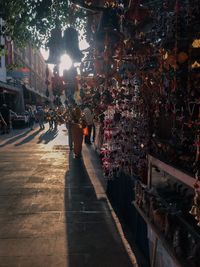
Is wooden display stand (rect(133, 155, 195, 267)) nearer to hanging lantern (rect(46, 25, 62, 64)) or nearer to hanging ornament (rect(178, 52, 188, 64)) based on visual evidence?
hanging ornament (rect(178, 52, 188, 64))

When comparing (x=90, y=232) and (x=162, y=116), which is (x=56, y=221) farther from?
(x=162, y=116)

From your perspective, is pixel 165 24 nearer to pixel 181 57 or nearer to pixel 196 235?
pixel 181 57

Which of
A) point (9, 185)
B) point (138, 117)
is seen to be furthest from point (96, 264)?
point (9, 185)

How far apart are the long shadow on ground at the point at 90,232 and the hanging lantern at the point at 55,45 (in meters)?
4.88

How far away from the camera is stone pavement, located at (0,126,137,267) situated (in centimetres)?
430

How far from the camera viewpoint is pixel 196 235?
2770mm

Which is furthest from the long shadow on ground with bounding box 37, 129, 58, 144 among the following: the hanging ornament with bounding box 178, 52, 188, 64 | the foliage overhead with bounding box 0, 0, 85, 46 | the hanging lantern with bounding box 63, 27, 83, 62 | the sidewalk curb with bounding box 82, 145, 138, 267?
the hanging ornament with bounding box 178, 52, 188, 64

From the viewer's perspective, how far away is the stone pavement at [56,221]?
4.30 meters

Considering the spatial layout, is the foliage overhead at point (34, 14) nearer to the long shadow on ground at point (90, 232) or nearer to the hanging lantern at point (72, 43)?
the hanging lantern at point (72, 43)

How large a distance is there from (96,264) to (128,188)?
153 cm

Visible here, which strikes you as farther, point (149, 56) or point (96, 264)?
point (149, 56)

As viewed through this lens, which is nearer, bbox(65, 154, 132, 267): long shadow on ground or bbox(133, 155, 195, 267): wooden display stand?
bbox(133, 155, 195, 267): wooden display stand

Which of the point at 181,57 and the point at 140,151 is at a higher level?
the point at 181,57

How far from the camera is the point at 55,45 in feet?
37.6
